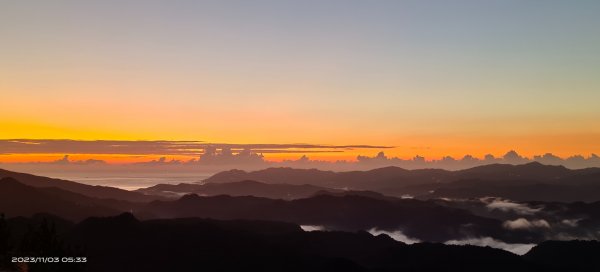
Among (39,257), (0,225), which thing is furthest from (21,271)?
(0,225)

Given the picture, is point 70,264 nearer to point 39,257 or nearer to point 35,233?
point 39,257

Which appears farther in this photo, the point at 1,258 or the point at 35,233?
the point at 35,233

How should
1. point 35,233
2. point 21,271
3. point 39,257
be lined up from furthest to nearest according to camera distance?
point 35,233 < point 39,257 < point 21,271

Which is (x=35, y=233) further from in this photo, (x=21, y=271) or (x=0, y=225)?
(x=21, y=271)

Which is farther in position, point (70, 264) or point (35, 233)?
point (35, 233)

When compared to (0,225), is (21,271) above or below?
below

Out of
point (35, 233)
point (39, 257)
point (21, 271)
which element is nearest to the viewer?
point (21, 271)

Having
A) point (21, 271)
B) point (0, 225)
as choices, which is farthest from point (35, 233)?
point (21, 271)
